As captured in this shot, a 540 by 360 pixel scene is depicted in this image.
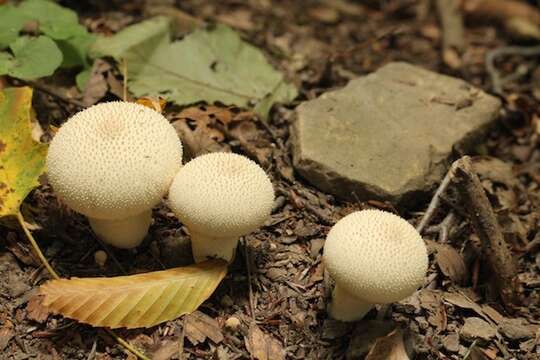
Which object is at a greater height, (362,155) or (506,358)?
(362,155)

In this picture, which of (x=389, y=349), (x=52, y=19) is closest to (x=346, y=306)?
(x=389, y=349)

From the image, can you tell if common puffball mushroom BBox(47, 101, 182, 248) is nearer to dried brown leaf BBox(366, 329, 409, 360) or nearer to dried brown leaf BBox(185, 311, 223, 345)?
dried brown leaf BBox(185, 311, 223, 345)

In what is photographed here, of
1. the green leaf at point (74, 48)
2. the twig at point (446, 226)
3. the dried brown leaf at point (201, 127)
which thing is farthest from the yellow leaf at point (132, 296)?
the green leaf at point (74, 48)

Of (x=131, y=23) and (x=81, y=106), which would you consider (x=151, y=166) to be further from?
(x=131, y=23)

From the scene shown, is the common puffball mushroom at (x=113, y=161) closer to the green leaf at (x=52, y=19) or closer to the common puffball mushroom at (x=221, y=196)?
the common puffball mushroom at (x=221, y=196)

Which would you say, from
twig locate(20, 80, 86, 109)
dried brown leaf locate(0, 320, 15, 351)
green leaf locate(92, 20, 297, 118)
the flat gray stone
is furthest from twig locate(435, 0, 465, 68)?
dried brown leaf locate(0, 320, 15, 351)

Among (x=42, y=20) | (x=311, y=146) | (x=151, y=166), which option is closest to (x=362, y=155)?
(x=311, y=146)
